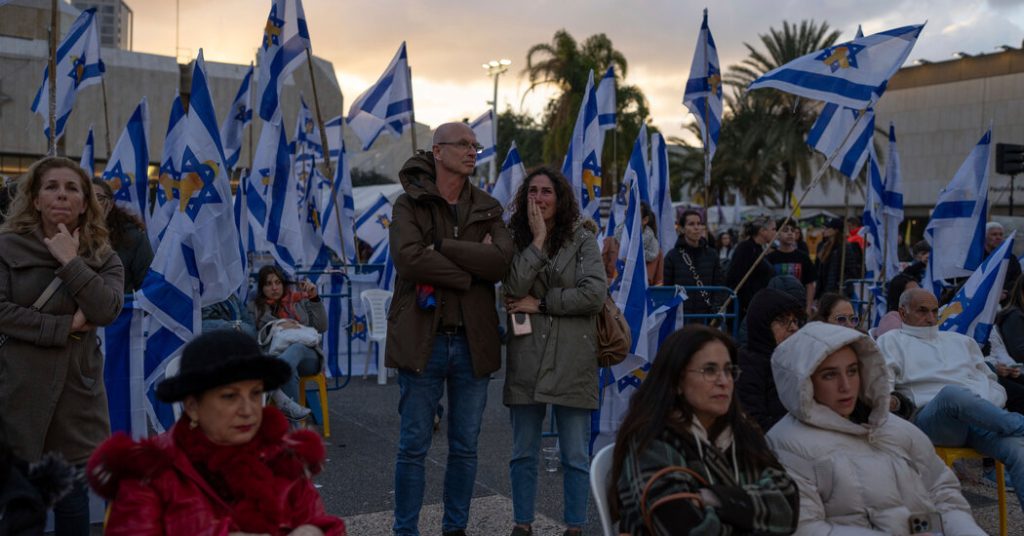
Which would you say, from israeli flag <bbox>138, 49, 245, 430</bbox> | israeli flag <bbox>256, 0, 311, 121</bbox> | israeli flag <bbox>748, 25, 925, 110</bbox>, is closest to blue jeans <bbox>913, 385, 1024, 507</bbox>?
israeli flag <bbox>748, 25, 925, 110</bbox>

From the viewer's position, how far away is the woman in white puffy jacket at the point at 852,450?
11.3ft

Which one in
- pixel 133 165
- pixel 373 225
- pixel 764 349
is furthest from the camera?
pixel 373 225

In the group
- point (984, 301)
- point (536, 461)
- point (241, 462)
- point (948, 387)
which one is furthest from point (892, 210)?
point (241, 462)

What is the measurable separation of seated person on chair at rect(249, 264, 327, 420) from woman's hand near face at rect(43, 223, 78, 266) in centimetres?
308

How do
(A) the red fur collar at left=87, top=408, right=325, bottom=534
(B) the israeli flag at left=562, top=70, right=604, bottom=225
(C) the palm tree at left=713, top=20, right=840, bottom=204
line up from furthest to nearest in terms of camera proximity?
(C) the palm tree at left=713, top=20, right=840, bottom=204 → (B) the israeli flag at left=562, top=70, right=604, bottom=225 → (A) the red fur collar at left=87, top=408, right=325, bottom=534

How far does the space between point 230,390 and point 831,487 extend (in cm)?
211

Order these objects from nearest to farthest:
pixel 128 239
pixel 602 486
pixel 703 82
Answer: pixel 602 486 → pixel 128 239 → pixel 703 82

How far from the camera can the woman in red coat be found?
8.70 ft

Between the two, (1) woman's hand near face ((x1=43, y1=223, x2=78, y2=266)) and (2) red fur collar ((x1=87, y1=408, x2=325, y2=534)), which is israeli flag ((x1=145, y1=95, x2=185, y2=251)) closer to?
(1) woman's hand near face ((x1=43, y1=223, x2=78, y2=266))

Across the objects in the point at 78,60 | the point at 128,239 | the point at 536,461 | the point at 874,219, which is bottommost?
the point at 536,461

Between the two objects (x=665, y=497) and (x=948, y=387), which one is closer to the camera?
(x=665, y=497)

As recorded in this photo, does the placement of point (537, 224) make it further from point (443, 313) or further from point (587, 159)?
point (587, 159)

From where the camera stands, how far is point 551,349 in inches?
186

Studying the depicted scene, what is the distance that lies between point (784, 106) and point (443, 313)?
30873mm
